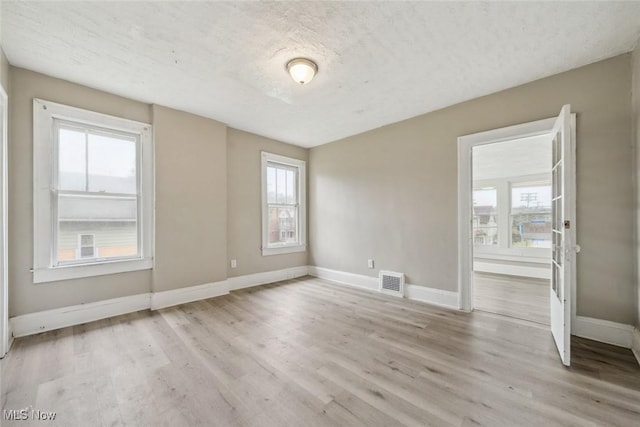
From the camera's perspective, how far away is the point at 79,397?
1.72 m

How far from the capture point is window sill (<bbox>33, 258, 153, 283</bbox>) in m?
2.70

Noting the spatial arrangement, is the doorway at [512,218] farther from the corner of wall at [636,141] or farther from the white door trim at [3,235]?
the white door trim at [3,235]

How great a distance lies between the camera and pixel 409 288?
3.79 meters

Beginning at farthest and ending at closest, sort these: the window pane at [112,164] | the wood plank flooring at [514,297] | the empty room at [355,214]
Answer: the wood plank flooring at [514,297], the window pane at [112,164], the empty room at [355,214]

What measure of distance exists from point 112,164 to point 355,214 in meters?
3.51

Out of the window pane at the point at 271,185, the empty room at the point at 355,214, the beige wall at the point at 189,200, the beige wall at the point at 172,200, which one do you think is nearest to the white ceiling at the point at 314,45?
the empty room at the point at 355,214

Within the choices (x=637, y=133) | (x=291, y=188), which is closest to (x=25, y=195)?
(x=291, y=188)

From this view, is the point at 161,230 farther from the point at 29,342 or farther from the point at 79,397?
the point at 79,397

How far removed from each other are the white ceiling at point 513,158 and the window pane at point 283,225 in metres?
3.47

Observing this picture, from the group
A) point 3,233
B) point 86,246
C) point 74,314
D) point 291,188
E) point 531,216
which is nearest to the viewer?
point 3,233

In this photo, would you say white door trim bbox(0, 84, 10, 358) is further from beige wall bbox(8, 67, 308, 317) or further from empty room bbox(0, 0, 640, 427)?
beige wall bbox(8, 67, 308, 317)

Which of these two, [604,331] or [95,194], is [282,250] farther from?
[604,331]

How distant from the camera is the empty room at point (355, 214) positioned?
5.91 ft

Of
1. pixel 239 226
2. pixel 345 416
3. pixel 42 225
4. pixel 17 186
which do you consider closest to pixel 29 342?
pixel 42 225
